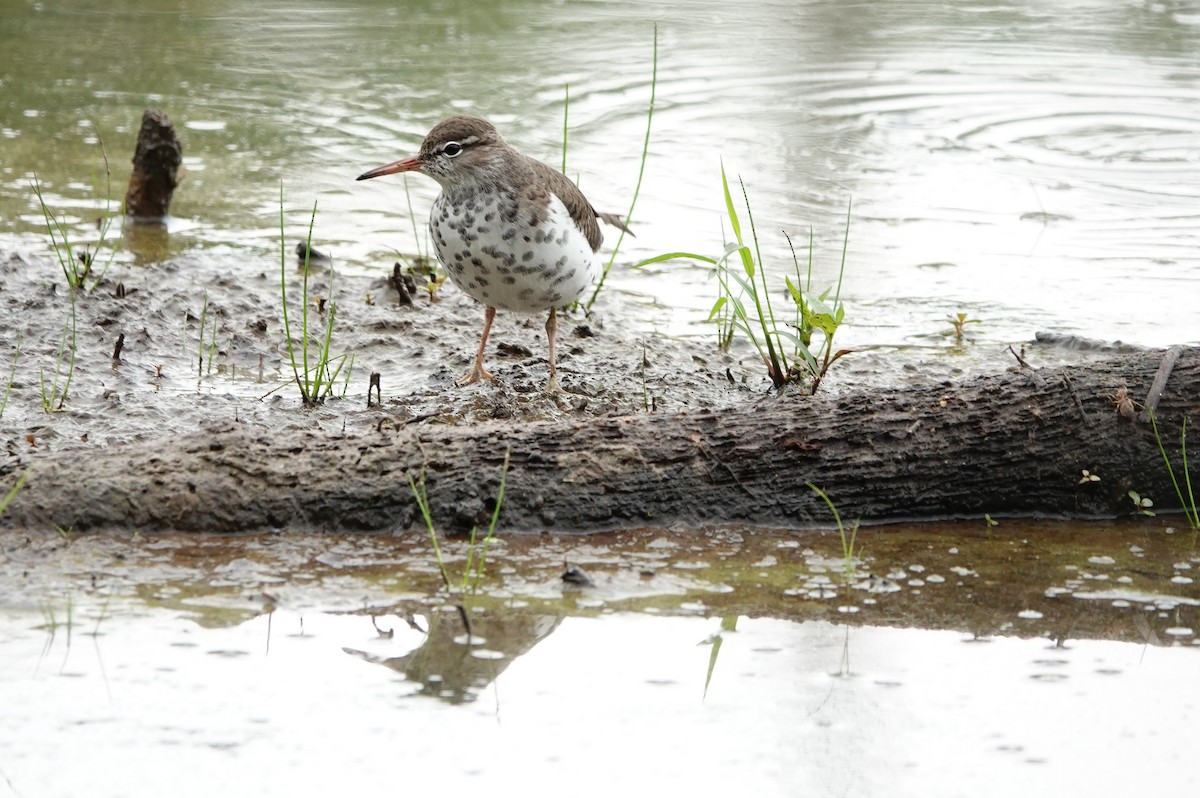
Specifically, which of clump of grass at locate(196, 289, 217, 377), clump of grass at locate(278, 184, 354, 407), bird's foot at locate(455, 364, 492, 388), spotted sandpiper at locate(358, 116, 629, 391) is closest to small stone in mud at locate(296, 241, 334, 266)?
clump of grass at locate(278, 184, 354, 407)

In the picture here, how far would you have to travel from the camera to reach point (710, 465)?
4.22 meters

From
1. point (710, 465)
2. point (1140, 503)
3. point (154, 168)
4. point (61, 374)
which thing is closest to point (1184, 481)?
point (1140, 503)

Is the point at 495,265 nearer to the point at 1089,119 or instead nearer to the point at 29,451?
the point at 29,451

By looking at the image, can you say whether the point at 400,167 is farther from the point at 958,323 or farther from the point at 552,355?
the point at 958,323

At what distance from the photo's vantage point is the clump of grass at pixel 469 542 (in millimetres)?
3723

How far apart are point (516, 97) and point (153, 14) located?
16.3 feet

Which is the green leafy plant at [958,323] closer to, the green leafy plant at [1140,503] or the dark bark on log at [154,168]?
the green leafy plant at [1140,503]

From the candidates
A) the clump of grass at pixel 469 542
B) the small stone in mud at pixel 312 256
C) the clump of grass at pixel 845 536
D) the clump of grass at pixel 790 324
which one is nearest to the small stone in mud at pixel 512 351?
the clump of grass at pixel 790 324

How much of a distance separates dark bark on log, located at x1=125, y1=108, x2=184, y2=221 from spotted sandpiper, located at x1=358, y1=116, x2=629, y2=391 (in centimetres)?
210

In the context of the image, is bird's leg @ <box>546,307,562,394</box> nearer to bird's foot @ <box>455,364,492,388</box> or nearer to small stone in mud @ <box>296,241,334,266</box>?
bird's foot @ <box>455,364,492,388</box>

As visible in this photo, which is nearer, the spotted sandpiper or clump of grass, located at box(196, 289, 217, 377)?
the spotted sandpiper

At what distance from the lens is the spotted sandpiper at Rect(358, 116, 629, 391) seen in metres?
5.42

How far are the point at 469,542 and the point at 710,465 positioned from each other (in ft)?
2.57

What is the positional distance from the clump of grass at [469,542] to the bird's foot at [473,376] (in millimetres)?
1659
